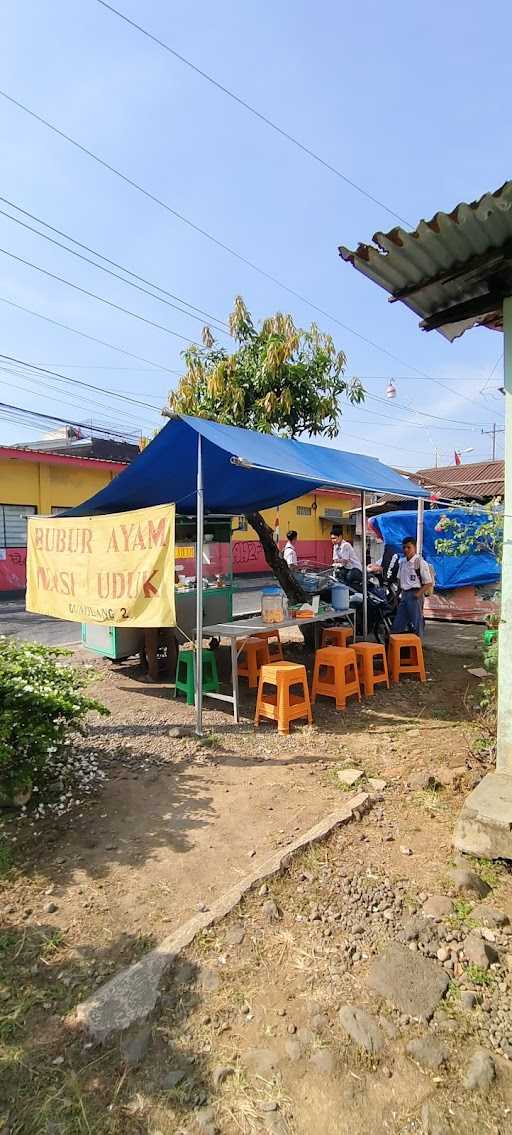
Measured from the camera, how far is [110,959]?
2.27 metres

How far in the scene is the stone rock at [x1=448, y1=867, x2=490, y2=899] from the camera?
8.54ft

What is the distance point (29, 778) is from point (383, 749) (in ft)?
8.80

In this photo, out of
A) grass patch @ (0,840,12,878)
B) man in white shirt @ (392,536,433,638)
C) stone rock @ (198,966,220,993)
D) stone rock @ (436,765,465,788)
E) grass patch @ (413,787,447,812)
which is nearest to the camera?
stone rock @ (198,966,220,993)

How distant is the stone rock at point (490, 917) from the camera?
2.39 m

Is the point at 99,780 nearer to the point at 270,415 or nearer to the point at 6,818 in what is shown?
the point at 6,818

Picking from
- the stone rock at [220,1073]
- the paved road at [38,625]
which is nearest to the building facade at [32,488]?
the paved road at [38,625]

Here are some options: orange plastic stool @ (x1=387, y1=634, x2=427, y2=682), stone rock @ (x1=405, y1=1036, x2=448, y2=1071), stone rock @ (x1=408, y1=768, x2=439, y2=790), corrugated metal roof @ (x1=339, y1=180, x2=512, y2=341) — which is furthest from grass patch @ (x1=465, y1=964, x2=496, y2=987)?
orange plastic stool @ (x1=387, y1=634, x2=427, y2=682)

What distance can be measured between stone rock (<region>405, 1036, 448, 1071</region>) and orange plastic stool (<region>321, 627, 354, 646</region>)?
479 centimetres

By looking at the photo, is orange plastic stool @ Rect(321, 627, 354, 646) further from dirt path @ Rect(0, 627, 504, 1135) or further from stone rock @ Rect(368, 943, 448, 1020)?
stone rock @ Rect(368, 943, 448, 1020)

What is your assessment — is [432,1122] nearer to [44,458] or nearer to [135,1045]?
[135,1045]

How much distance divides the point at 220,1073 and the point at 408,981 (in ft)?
2.55

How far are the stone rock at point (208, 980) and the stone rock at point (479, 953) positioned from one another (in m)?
1.00

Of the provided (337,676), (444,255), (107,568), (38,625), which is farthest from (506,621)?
(38,625)

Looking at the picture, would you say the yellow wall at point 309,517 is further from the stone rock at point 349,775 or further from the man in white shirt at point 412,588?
the stone rock at point 349,775
